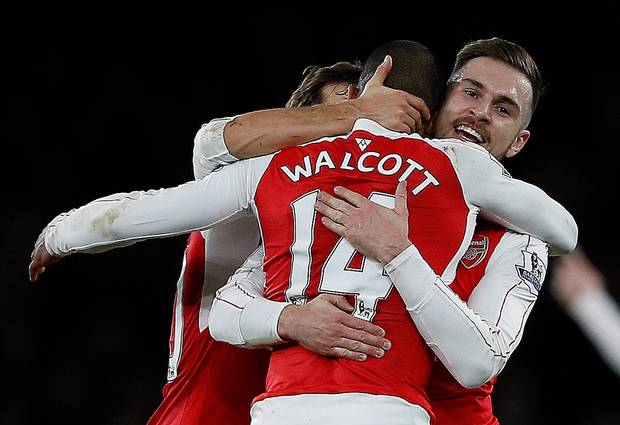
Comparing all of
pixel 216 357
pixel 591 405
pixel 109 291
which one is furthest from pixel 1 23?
pixel 216 357

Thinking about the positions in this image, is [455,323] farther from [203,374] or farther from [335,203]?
[203,374]

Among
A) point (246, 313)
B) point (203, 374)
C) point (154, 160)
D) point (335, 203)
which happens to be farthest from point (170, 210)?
point (154, 160)

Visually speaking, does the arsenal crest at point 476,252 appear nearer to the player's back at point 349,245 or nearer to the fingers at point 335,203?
the player's back at point 349,245

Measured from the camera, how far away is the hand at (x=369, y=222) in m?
2.28

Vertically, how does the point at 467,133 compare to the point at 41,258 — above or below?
above

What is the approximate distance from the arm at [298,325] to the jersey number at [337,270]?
3cm

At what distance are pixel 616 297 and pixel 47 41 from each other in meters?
4.53

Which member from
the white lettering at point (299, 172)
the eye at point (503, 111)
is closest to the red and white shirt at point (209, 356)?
the white lettering at point (299, 172)

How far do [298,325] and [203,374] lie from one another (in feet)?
2.04

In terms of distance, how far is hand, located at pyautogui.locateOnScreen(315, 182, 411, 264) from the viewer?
7.47 ft

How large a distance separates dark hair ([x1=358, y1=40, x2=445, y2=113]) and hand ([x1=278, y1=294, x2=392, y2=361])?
Result: 2.09 feet

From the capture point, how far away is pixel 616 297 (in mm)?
Result: 6938

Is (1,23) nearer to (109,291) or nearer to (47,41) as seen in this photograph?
(47,41)

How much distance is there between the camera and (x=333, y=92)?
3.24 meters
